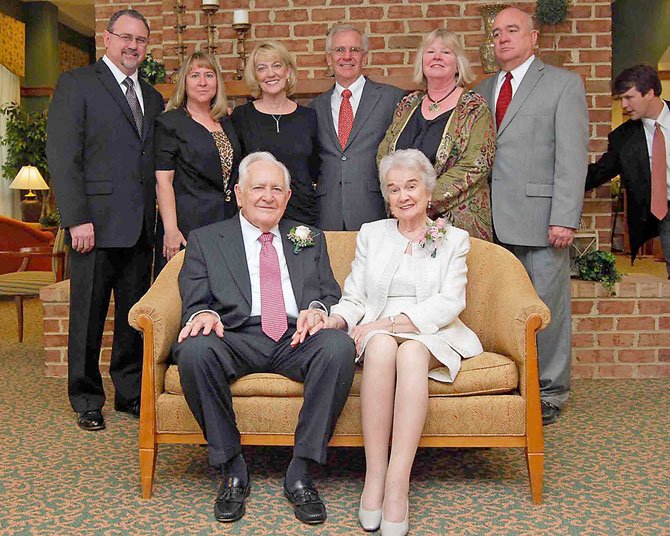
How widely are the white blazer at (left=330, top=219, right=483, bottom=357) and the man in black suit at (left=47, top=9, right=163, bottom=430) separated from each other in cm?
114

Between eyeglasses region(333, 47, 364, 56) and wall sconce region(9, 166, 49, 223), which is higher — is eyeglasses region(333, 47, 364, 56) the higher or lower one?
the higher one

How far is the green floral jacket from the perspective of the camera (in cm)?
349

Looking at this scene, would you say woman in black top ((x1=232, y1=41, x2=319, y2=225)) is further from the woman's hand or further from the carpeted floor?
the carpeted floor

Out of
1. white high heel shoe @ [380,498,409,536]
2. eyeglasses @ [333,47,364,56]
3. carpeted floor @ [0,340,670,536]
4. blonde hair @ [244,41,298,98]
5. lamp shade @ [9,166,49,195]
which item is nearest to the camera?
white high heel shoe @ [380,498,409,536]

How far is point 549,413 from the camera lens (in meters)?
3.77

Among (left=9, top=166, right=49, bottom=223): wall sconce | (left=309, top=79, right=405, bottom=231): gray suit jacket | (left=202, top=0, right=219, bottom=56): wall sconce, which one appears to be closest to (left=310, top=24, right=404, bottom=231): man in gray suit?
(left=309, top=79, right=405, bottom=231): gray suit jacket

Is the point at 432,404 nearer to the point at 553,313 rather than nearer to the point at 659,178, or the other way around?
the point at 553,313

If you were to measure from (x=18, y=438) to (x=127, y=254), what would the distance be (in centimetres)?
91

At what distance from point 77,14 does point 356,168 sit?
883 cm

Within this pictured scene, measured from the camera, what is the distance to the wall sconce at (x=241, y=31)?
485 centimetres

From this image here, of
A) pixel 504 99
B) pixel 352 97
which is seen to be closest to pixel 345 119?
pixel 352 97

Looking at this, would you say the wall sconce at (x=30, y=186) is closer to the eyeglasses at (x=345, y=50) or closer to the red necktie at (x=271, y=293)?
the eyeglasses at (x=345, y=50)

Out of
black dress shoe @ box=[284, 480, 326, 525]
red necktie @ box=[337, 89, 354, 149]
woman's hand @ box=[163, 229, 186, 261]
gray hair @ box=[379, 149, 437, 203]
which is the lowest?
black dress shoe @ box=[284, 480, 326, 525]

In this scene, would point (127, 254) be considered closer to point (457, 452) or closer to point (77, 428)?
point (77, 428)
